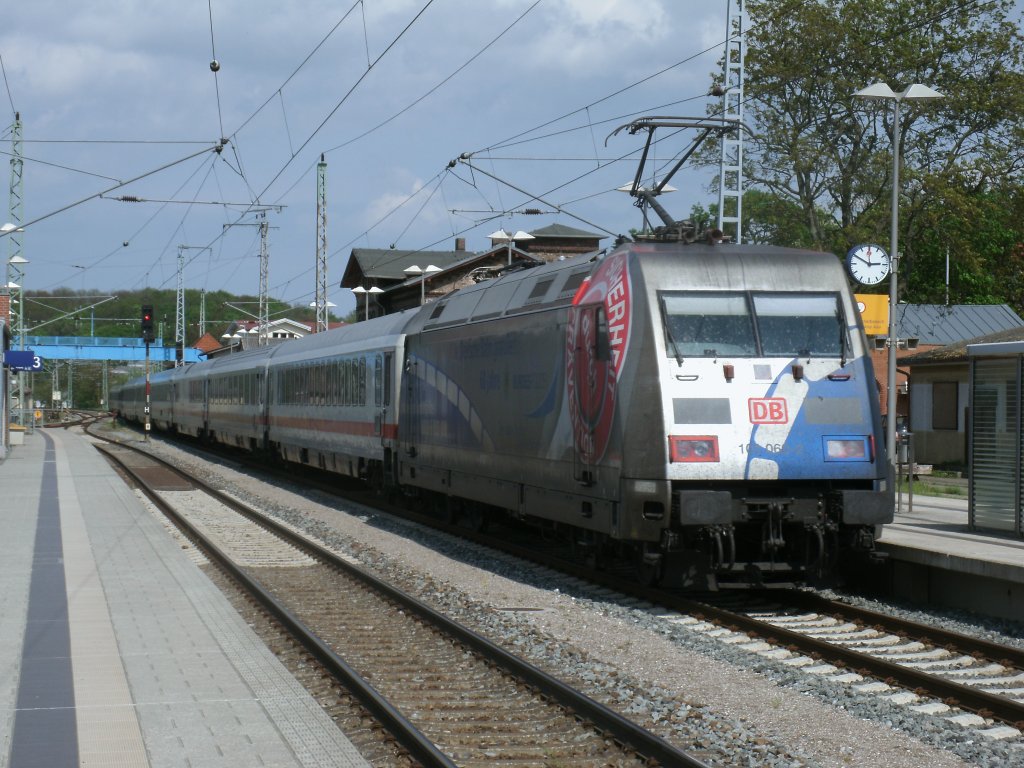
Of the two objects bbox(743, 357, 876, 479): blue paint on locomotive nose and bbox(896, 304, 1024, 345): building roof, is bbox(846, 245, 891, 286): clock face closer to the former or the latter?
bbox(743, 357, 876, 479): blue paint on locomotive nose

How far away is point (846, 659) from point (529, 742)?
302 cm

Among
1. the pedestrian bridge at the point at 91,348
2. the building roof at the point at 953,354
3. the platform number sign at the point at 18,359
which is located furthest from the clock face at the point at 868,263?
the pedestrian bridge at the point at 91,348

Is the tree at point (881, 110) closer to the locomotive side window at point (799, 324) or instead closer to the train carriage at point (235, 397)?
the train carriage at point (235, 397)

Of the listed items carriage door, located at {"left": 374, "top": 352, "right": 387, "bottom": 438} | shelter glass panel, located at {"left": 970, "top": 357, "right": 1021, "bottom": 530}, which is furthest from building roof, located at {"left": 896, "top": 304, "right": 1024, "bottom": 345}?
shelter glass panel, located at {"left": 970, "top": 357, "right": 1021, "bottom": 530}

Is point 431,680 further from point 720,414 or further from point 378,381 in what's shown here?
point 378,381

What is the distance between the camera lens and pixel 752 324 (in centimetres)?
1164

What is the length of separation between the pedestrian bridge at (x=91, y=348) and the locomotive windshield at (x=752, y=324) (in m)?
79.5

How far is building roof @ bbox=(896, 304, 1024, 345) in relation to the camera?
1845 inches

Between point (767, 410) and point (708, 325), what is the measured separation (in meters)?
0.93

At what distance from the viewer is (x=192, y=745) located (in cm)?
690

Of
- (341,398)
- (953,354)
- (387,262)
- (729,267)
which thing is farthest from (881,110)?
(387,262)

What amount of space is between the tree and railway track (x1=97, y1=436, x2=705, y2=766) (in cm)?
2634

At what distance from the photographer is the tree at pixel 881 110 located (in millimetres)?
37281

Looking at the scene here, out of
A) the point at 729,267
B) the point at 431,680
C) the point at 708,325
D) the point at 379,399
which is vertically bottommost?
the point at 431,680
